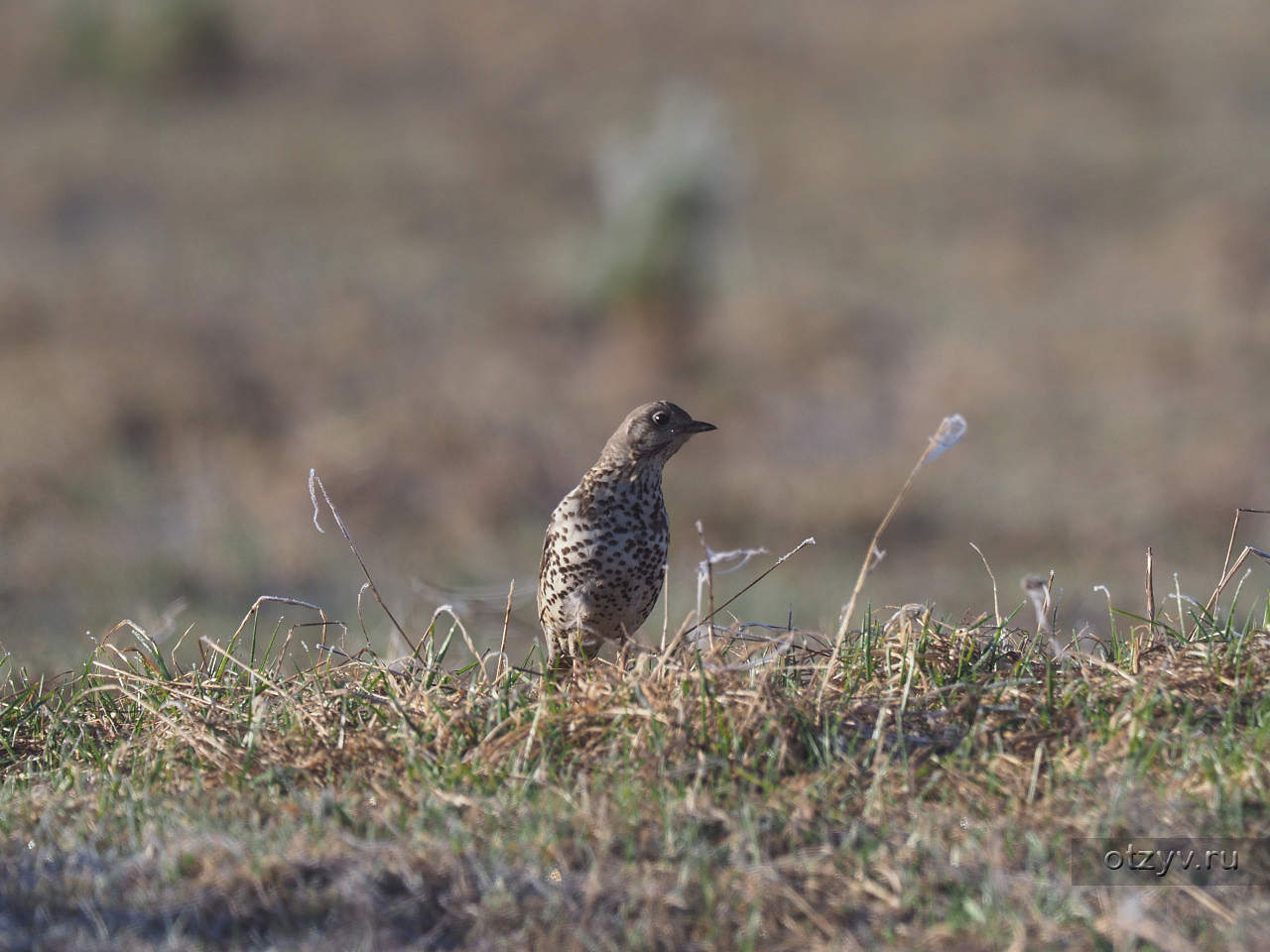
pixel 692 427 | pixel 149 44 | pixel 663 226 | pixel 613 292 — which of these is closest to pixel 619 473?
pixel 692 427

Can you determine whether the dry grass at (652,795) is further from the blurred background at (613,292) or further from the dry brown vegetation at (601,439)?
the blurred background at (613,292)

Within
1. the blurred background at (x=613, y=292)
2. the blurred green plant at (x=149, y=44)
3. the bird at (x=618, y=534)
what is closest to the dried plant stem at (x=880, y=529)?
the bird at (x=618, y=534)

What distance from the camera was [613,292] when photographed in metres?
19.2

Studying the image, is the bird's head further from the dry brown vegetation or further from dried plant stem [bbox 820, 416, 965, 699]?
dried plant stem [bbox 820, 416, 965, 699]

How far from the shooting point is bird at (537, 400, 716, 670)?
14.6 feet

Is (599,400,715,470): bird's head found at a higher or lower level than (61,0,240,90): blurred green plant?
lower

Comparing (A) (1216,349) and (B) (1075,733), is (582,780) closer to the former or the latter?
(B) (1075,733)

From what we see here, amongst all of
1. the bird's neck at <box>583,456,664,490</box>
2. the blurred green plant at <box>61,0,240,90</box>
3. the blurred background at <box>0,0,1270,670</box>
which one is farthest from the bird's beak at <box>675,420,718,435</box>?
the blurred green plant at <box>61,0,240,90</box>

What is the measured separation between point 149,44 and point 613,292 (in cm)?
1778

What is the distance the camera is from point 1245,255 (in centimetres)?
2194

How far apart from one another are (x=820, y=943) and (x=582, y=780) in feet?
2.43

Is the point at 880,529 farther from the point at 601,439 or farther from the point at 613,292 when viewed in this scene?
the point at 613,292

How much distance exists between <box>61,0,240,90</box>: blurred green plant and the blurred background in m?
0.09

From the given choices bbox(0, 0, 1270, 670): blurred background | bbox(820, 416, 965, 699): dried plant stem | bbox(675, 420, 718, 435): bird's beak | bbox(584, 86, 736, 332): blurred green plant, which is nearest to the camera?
bbox(820, 416, 965, 699): dried plant stem
